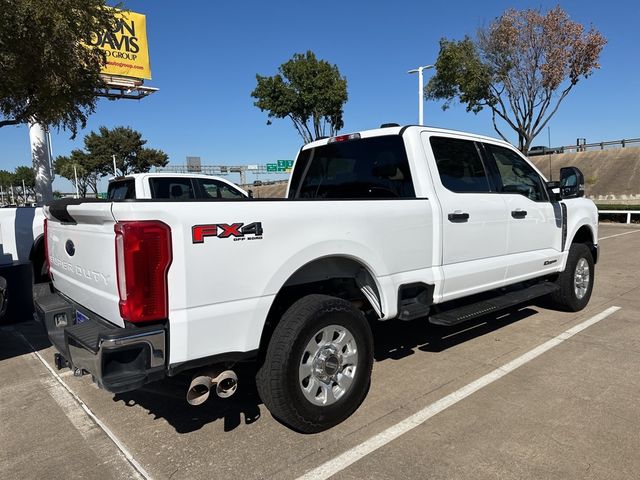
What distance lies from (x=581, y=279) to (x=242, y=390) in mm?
4565

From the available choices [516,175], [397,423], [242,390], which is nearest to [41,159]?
[242,390]

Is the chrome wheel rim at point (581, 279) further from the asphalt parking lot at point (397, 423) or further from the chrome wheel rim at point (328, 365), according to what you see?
the chrome wheel rim at point (328, 365)

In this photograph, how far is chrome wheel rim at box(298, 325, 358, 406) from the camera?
3.12 metres

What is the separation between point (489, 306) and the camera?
14.6ft

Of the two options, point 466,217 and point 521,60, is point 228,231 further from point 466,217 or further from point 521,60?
point 521,60

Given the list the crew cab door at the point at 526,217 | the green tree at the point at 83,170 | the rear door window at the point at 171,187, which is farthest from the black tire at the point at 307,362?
the green tree at the point at 83,170

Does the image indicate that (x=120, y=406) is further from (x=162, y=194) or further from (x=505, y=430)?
(x=162, y=194)

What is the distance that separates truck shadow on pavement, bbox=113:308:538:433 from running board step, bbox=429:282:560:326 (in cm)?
60

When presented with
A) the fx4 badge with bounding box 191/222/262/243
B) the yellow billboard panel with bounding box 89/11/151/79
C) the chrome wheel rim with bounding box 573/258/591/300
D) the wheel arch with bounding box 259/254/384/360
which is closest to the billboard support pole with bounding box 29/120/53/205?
the yellow billboard panel with bounding box 89/11/151/79

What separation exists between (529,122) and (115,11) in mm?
17733

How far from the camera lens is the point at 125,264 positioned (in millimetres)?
2455

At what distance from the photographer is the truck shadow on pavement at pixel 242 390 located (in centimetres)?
347

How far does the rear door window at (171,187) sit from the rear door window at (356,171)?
4142 millimetres

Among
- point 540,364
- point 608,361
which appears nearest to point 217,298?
point 540,364
